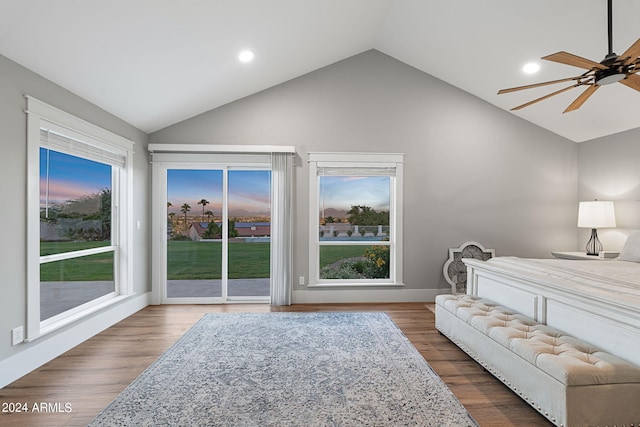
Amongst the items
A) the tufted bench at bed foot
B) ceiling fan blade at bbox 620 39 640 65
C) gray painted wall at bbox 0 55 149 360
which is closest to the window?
the tufted bench at bed foot

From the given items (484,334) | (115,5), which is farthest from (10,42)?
(484,334)

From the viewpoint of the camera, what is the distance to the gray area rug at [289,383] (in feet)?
7.13

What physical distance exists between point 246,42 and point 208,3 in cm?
76

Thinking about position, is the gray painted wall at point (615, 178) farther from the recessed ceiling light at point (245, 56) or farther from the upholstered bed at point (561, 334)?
the recessed ceiling light at point (245, 56)

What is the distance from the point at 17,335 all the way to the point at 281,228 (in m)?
2.87

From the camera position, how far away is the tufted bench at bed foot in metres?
1.87

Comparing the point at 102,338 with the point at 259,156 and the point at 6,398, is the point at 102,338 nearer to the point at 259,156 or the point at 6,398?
the point at 6,398

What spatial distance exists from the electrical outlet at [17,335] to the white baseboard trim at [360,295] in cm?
292

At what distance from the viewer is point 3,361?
2.55m

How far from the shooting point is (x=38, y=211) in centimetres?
290

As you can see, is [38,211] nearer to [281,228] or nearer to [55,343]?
[55,343]

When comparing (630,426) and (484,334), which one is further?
(484,334)

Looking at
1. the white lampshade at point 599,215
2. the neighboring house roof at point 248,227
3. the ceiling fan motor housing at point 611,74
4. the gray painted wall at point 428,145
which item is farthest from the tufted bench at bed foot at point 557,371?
the neighboring house roof at point 248,227

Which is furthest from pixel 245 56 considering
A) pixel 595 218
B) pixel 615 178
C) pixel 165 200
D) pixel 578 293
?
pixel 615 178
